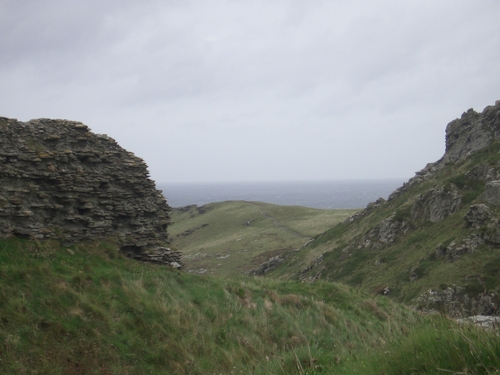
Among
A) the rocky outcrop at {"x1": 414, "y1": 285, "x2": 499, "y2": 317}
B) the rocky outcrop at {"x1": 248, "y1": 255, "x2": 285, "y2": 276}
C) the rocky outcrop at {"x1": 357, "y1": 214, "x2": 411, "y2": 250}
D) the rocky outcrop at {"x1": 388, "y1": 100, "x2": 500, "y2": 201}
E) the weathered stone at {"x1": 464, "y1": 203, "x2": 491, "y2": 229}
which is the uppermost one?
the rocky outcrop at {"x1": 388, "y1": 100, "x2": 500, "y2": 201}

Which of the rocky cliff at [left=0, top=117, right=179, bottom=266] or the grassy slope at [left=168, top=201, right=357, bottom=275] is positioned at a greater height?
the rocky cliff at [left=0, top=117, right=179, bottom=266]

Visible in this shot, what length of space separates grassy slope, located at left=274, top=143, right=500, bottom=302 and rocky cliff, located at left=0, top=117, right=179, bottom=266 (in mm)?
20847

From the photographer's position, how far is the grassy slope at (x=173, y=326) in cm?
811

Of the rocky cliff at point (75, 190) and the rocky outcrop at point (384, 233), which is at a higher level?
the rocky cliff at point (75, 190)

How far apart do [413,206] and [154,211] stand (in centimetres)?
3559

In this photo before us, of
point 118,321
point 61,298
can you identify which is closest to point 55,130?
point 61,298

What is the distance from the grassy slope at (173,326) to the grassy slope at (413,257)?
12.8 metres

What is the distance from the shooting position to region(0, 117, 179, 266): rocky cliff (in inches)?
698

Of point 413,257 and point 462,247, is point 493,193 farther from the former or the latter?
point 413,257

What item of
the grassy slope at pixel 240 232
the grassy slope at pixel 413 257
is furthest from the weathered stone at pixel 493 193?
the grassy slope at pixel 240 232

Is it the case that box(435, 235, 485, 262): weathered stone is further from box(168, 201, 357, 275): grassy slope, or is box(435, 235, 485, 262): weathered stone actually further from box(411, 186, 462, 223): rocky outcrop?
box(168, 201, 357, 275): grassy slope

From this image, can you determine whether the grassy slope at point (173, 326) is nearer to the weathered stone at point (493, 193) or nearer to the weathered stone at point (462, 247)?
the weathered stone at point (462, 247)

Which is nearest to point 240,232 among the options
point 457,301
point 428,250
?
point 428,250

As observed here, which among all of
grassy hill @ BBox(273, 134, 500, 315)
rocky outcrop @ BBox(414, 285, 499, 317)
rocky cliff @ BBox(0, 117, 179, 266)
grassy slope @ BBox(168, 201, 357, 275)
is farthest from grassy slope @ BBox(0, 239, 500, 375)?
grassy slope @ BBox(168, 201, 357, 275)
